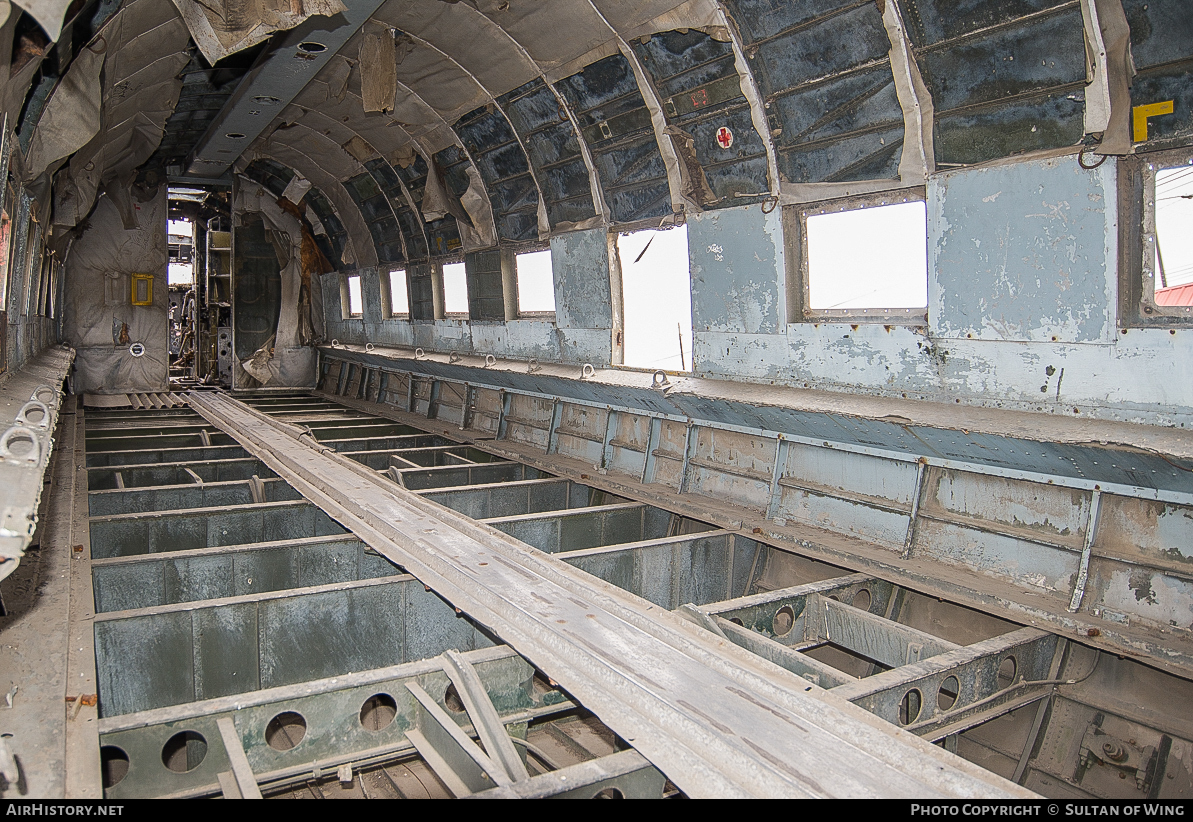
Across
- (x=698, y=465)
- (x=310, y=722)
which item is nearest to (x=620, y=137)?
(x=698, y=465)

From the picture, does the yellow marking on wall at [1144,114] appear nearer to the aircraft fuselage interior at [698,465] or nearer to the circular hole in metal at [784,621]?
the aircraft fuselage interior at [698,465]

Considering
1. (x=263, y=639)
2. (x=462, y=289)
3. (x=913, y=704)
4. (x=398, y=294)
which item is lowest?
(x=913, y=704)

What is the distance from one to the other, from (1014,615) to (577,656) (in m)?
2.72

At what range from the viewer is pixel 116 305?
16.2 meters

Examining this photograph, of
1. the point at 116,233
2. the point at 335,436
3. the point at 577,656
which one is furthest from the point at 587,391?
the point at 116,233

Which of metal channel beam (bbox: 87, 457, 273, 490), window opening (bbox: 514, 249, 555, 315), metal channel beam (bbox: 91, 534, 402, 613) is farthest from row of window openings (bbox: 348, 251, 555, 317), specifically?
metal channel beam (bbox: 91, 534, 402, 613)

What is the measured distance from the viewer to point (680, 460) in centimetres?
783

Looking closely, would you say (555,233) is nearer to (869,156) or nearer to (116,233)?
(869,156)

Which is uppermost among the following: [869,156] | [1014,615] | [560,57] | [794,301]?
[560,57]

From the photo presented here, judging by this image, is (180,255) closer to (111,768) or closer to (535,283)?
(535,283)

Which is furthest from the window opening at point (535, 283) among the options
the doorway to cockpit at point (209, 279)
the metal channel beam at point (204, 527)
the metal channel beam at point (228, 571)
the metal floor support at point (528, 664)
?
the doorway to cockpit at point (209, 279)

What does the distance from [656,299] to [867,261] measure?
2.77m

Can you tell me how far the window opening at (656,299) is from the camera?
8148 millimetres

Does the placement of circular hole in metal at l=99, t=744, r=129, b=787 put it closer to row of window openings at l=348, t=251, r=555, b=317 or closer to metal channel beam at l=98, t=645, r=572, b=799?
metal channel beam at l=98, t=645, r=572, b=799
